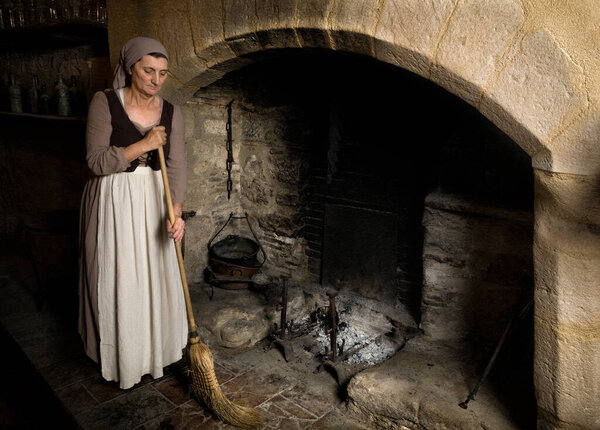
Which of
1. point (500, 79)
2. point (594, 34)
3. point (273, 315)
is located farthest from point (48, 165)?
point (594, 34)

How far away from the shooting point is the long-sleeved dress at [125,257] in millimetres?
2482

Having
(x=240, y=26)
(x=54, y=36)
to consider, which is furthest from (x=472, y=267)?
(x=54, y=36)

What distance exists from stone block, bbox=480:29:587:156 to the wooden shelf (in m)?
3.02

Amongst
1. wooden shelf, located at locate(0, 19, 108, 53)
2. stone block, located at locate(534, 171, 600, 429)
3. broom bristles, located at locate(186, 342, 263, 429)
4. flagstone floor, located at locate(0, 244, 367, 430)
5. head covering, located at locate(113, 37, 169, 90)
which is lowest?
flagstone floor, located at locate(0, 244, 367, 430)

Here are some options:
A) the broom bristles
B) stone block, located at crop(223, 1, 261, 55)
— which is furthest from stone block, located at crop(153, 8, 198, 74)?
the broom bristles

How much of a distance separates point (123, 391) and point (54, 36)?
2.95 m

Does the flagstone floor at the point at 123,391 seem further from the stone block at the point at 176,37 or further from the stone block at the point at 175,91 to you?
the stone block at the point at 176,37

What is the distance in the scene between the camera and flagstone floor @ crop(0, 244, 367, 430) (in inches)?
100

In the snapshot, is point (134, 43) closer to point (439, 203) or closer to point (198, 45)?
point (198, 45)

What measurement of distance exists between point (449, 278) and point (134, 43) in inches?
90.0

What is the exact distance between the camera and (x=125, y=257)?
2.50 meters

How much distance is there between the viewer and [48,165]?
16.3 ft

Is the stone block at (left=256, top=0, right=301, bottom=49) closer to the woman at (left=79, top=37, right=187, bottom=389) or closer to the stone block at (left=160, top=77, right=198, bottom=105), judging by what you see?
the woman at (left=79, top=37, right=187, bottom=389)

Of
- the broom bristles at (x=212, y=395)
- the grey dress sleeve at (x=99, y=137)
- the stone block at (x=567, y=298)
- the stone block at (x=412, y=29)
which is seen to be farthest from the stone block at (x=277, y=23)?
the broom bristles at (x=212, y=395)
